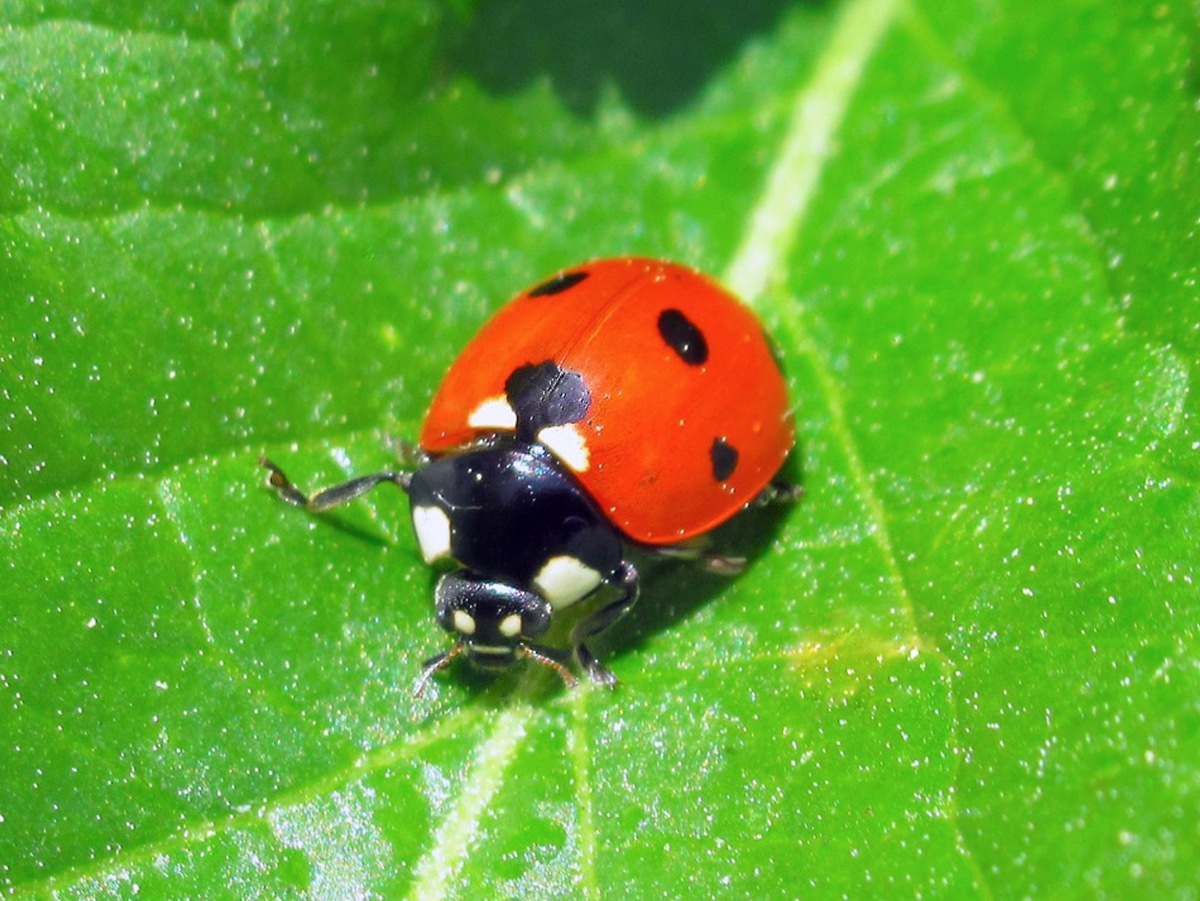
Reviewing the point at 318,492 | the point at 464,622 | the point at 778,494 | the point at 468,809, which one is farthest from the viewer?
the point at 778,494

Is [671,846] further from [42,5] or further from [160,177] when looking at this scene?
[42,5]

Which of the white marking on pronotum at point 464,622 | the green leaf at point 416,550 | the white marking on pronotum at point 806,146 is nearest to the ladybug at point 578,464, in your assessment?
the white marking on pronotum at point 464,622

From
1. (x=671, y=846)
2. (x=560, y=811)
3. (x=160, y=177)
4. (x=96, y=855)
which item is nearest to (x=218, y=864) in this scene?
(x=96, y=855)

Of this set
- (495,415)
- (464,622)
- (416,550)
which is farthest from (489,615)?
(495,415)

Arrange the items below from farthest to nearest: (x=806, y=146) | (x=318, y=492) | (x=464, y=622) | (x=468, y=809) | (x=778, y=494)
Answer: (x=806, y=146)
(x=778, y=494)
(x=318, y=492)
(x=464, y=622)
(x=468, y=809)

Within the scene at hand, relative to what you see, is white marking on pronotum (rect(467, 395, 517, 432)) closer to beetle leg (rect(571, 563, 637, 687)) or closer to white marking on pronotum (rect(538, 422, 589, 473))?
white marking on pronotum (rect(538, 422, 589, 473))

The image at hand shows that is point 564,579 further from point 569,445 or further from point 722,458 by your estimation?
point 722,458

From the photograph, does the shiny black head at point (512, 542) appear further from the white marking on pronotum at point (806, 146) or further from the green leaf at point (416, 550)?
the white marking on pronotum at point (806, 146)

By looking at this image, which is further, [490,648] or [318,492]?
[318,492]
